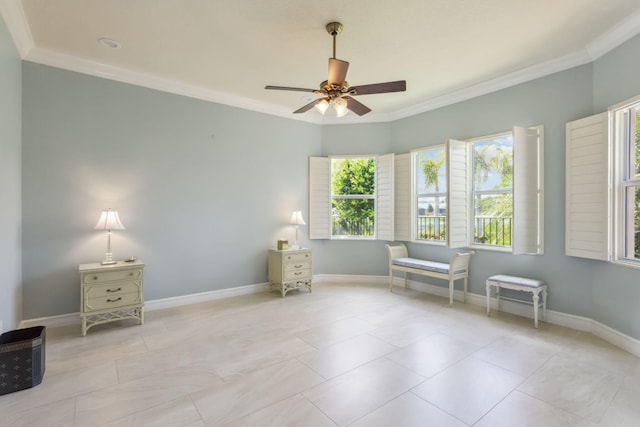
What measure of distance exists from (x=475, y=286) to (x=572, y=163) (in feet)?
6.50

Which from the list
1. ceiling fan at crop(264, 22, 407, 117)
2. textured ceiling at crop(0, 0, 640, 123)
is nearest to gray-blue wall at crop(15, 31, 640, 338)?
textured ceiling at crop(0, 0, 640, 123)

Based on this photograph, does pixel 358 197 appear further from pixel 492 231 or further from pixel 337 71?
pixel 337 71

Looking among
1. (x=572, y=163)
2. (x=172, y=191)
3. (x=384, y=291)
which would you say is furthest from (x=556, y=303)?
(x=172, y=191)

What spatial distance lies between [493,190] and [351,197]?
232 cm

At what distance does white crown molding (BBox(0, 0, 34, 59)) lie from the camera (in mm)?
2625

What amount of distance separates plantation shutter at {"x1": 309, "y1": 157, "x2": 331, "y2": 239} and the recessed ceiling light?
3.16 metres

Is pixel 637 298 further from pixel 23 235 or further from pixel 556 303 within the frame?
pixel 23 235

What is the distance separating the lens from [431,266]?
15.0ft

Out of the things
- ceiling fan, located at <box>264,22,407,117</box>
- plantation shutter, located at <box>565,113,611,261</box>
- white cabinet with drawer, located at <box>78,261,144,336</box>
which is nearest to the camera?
ceiling fan, located at <box>264,22,407,117</box>

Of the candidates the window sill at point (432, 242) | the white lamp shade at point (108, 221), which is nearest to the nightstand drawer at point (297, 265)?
the window sill at point (432, 242)

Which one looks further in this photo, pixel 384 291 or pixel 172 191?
pixel 384 291

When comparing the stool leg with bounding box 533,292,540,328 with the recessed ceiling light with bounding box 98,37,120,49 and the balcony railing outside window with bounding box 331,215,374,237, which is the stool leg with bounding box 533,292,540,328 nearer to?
the balcony railing outside window with bounding box 331,215,374,237

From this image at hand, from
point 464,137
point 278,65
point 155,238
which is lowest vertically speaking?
point 155,238

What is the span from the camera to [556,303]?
143 inches
